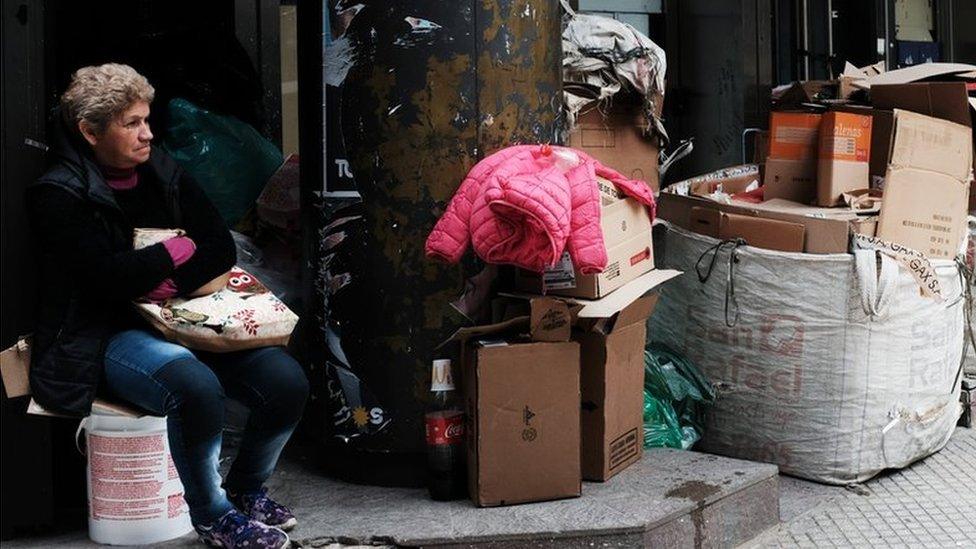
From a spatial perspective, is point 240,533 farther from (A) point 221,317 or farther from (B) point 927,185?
(B) point 927,185

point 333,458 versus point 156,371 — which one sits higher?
point 156,371

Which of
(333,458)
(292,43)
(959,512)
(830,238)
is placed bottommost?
(959,512)

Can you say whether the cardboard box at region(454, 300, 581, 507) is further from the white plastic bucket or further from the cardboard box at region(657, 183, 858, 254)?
the cardboard box at region(657, 183, 858, 254)

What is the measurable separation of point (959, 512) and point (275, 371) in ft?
8.83

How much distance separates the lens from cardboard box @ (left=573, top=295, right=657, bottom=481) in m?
4.34

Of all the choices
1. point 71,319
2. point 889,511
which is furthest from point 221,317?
point 889,511

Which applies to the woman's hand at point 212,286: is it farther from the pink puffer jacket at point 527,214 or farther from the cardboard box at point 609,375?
the cardboard box at point 609,375

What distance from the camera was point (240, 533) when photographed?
11.8 ft

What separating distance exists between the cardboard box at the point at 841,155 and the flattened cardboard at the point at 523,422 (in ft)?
6.23

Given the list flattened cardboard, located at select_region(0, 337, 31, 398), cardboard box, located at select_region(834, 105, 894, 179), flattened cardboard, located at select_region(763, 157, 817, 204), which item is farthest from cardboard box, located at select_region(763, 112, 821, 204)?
flattened cardboard, located at select_region(0, 337, 31, 398)

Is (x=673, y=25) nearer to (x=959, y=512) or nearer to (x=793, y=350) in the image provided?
(x=793, y=350)

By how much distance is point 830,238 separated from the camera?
4.93m

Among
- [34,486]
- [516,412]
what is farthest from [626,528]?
[34,486]

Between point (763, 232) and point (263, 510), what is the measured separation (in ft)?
A: 7.67
